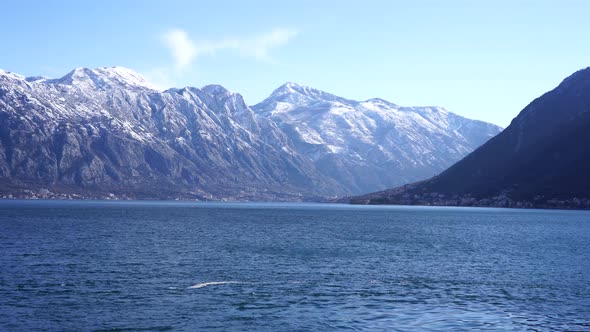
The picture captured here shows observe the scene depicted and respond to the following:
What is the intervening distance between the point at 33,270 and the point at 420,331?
6256cm

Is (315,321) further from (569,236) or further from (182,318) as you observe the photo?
(569,236)

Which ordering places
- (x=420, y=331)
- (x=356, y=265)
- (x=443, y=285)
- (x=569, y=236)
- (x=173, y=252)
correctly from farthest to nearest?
(x=569, y=236)
(x=173, y=252)
(x=356, y=265)
(x=443, y=285)
(x=420, y=331)

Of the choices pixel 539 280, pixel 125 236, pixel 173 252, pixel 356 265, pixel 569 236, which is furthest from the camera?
pixel 569 236

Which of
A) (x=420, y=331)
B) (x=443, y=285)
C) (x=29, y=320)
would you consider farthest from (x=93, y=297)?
(x=443, y=285)

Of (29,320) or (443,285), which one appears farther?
(443,285)

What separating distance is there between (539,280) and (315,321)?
4640 centimetres

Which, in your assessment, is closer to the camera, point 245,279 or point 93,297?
point 93,297

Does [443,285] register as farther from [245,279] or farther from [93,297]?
[93,297]

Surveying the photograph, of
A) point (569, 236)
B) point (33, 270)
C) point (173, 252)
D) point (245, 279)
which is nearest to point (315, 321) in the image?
point (245, 279)

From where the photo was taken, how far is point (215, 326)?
60.4 metres

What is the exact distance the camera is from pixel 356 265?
350 ft

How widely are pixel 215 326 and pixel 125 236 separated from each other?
108 metres

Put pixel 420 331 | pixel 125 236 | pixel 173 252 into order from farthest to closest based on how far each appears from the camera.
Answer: pixel 125 236 → pixel 173 252 → pixel 420 331

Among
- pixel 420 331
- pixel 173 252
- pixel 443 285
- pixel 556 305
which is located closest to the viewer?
pixel 420 331
